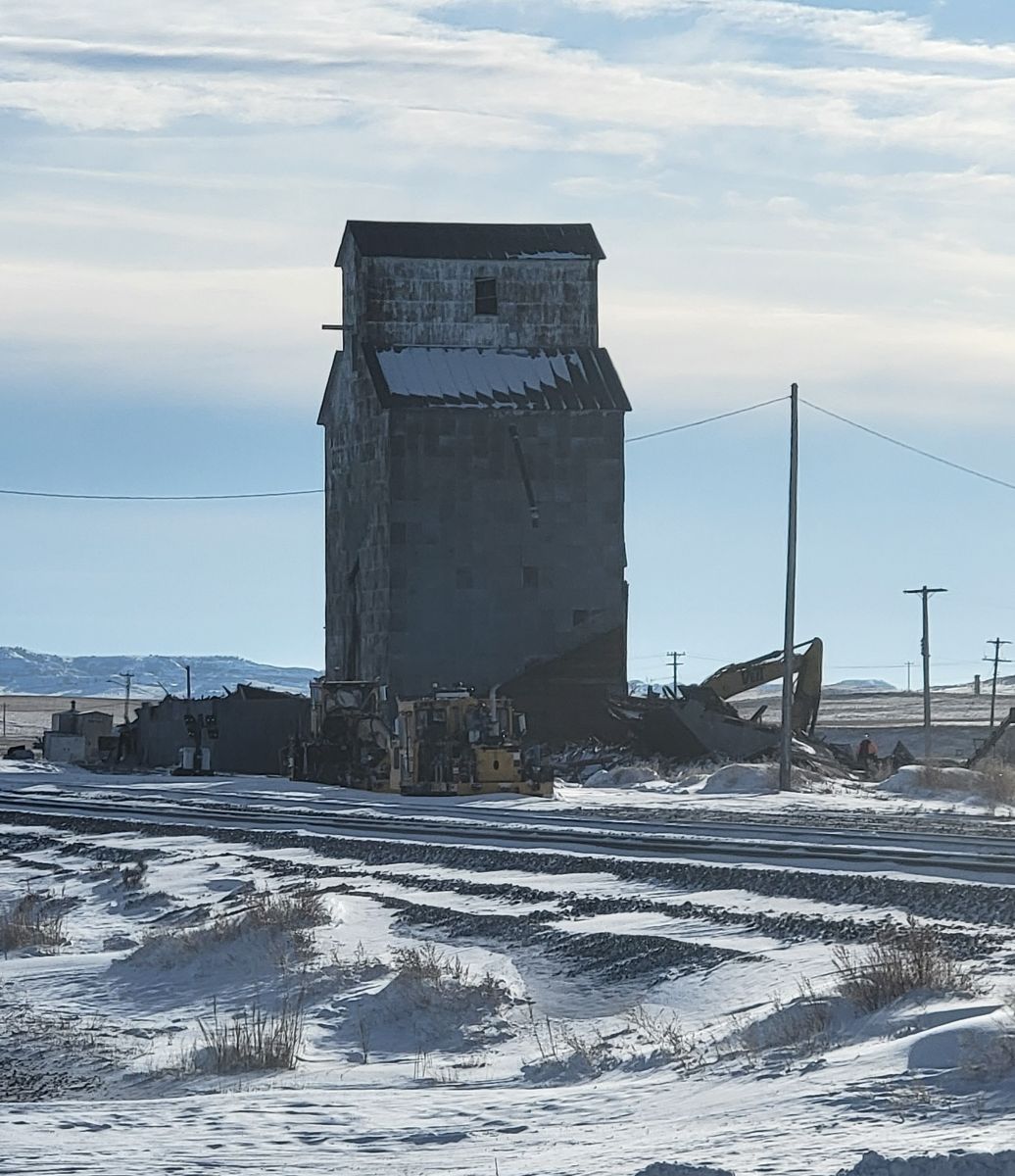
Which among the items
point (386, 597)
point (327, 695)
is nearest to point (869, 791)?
point (327, 695)

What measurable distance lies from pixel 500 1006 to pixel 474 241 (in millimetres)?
44489

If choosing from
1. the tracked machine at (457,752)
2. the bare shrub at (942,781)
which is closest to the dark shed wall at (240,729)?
the tracked machine at (457,752)

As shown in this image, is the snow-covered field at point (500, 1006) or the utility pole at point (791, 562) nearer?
the snow-covered field at point (500, 1006)

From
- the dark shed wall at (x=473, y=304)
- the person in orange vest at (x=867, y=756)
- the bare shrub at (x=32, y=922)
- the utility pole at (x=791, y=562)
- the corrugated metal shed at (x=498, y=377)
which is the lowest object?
the bare shrub at (x=32, y=922)

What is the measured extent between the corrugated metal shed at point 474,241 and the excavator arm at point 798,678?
1305cm

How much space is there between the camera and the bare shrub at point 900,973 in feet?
34.9

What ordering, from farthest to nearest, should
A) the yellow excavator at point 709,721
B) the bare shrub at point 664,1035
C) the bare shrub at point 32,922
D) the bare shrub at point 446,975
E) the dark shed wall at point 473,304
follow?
the dark shed wall at point 473,304
the yellow excavator at point 709,721
the bare shrub at point 32,922
the bare shrub at point 446,975
the bare shrub at point 664,1035

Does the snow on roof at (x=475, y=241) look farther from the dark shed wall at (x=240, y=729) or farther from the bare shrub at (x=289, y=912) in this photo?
the bare shrub at (x=289, y=912)

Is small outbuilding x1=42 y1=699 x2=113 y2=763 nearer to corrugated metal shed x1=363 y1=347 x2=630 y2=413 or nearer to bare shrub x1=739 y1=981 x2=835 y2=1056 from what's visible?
corrugated metal shed x1=363 y1=347 x2=630 y2=413

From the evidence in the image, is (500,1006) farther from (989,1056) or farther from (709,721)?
(709,721)

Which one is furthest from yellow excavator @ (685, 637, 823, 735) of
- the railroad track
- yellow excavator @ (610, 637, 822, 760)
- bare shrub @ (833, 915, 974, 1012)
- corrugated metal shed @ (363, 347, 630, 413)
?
bare shrub @ (833, 915, 974, 1012)

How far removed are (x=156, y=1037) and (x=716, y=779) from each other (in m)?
29.1

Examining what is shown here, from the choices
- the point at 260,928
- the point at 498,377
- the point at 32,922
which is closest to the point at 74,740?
the point at 498,377

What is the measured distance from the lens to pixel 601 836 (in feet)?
79.4
